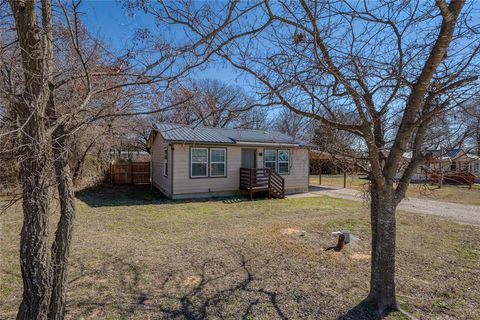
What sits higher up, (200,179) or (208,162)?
(208,162)

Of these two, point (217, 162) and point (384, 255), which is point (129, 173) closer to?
point (217, 162)

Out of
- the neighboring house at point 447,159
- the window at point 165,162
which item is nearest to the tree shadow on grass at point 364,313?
the neighboring house at point 447,159

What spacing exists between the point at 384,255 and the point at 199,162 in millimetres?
9110

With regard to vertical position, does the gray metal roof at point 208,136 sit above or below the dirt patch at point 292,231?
above

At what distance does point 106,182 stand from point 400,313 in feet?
48.5

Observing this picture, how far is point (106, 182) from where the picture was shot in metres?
14.8

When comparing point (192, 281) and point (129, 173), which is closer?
point (192, 281)

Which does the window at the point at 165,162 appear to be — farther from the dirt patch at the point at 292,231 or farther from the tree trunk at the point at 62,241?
the tree trunk at the point at 62,241

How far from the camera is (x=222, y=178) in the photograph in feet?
39.3

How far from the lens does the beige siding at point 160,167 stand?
1149 cm

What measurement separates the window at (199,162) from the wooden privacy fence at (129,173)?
5349mm

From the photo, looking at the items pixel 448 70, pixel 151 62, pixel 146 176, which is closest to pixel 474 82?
pixel 448 70

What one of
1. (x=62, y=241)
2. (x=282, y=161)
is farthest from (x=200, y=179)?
(x=62, y=241)

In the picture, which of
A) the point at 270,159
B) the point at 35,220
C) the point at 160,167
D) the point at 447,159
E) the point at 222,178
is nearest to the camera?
the point at 35,220
